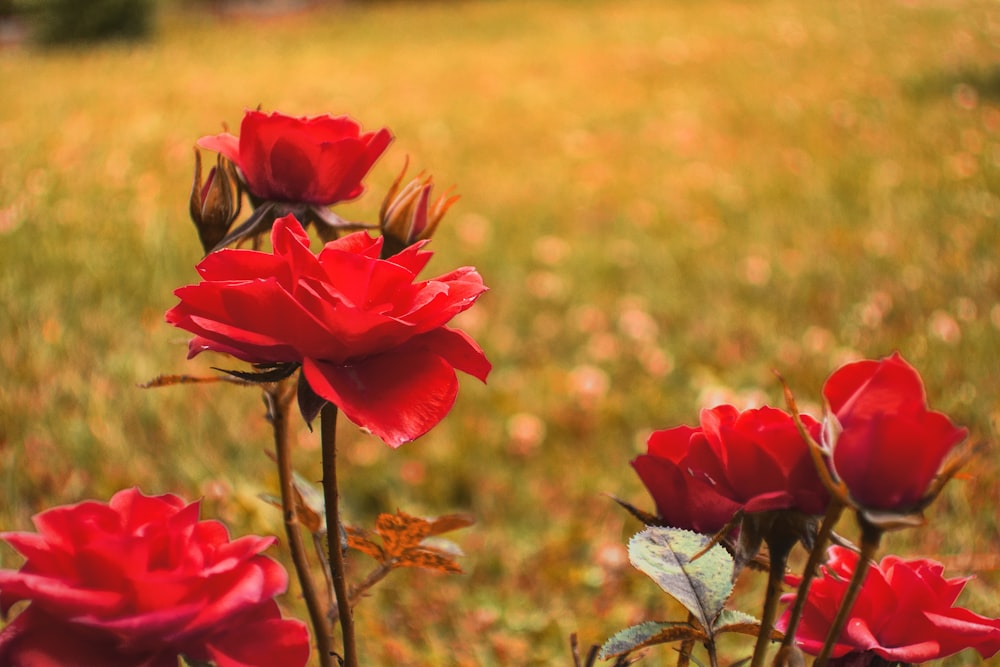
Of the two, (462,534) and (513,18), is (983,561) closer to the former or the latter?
(462,534)

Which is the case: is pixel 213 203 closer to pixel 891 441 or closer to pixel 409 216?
pixel 409 216

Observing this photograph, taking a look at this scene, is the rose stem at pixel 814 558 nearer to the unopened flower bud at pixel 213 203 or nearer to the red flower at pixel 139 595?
the red flower at pixel 139 595

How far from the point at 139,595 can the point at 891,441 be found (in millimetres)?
310

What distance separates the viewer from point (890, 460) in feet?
Result: 1.26

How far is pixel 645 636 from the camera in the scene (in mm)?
509

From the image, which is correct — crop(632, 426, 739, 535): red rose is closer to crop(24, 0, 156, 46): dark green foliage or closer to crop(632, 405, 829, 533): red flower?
crop(632, 405, 829, 533): red flower

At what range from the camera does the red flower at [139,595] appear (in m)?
0.39

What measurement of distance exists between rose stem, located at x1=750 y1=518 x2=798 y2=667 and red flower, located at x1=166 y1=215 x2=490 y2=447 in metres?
0.16

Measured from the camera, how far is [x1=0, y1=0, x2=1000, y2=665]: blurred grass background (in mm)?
1587

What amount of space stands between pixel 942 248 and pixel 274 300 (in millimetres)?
2699

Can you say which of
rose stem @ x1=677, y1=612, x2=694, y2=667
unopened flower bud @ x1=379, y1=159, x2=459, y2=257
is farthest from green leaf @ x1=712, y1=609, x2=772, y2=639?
unopened flower bud @ x1=379, y1=159, x2=459, y2=257

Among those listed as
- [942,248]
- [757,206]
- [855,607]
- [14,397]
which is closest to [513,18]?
[757,206]

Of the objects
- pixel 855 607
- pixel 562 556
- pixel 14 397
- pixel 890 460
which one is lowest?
pixel 562 556

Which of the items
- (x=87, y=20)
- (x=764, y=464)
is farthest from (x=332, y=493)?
(x=87, y=20)
